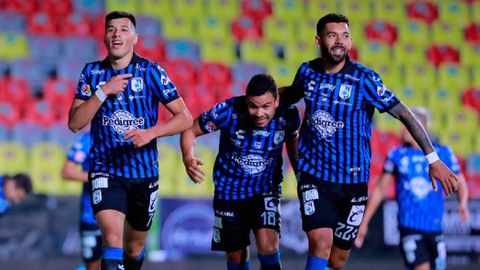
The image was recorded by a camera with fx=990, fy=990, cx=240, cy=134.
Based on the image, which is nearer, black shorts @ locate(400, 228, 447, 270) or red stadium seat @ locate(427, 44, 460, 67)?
black shorts @ locate(400, 228, 447, 270)

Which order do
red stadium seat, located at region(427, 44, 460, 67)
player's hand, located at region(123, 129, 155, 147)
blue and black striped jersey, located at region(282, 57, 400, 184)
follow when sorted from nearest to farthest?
player's hand, located at region(123, 129, 155, 147), blue and black striped jersey, located at region(282, 57, 400, 184), red stadium seat, located at region(427, 44, 460, 67)

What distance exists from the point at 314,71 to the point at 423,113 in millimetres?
2257

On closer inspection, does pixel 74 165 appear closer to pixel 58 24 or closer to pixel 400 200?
pixel 400 200

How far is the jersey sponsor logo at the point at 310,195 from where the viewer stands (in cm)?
735

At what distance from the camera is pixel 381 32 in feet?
56.8

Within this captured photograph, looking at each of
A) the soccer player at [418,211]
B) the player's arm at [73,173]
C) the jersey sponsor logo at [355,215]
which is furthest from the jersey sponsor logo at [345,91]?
the player's arm at [73,173]

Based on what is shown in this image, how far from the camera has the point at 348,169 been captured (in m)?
7.43

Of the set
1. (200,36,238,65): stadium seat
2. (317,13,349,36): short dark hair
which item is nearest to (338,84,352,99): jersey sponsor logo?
(317,13,349,36): short dark hair

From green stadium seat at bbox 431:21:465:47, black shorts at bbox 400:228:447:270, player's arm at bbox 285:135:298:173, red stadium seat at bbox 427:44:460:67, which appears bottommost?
black shorts at bbox 400:228:447:270

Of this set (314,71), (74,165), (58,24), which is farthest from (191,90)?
(314,71)

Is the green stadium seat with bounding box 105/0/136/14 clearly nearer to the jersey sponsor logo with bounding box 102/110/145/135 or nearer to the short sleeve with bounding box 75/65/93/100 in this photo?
the short sleeve with bounding box 75/65/93/100

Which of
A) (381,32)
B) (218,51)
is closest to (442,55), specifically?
(381,32)

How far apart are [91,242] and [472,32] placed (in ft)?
32.6

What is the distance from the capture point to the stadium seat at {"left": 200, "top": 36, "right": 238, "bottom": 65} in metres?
16.2
